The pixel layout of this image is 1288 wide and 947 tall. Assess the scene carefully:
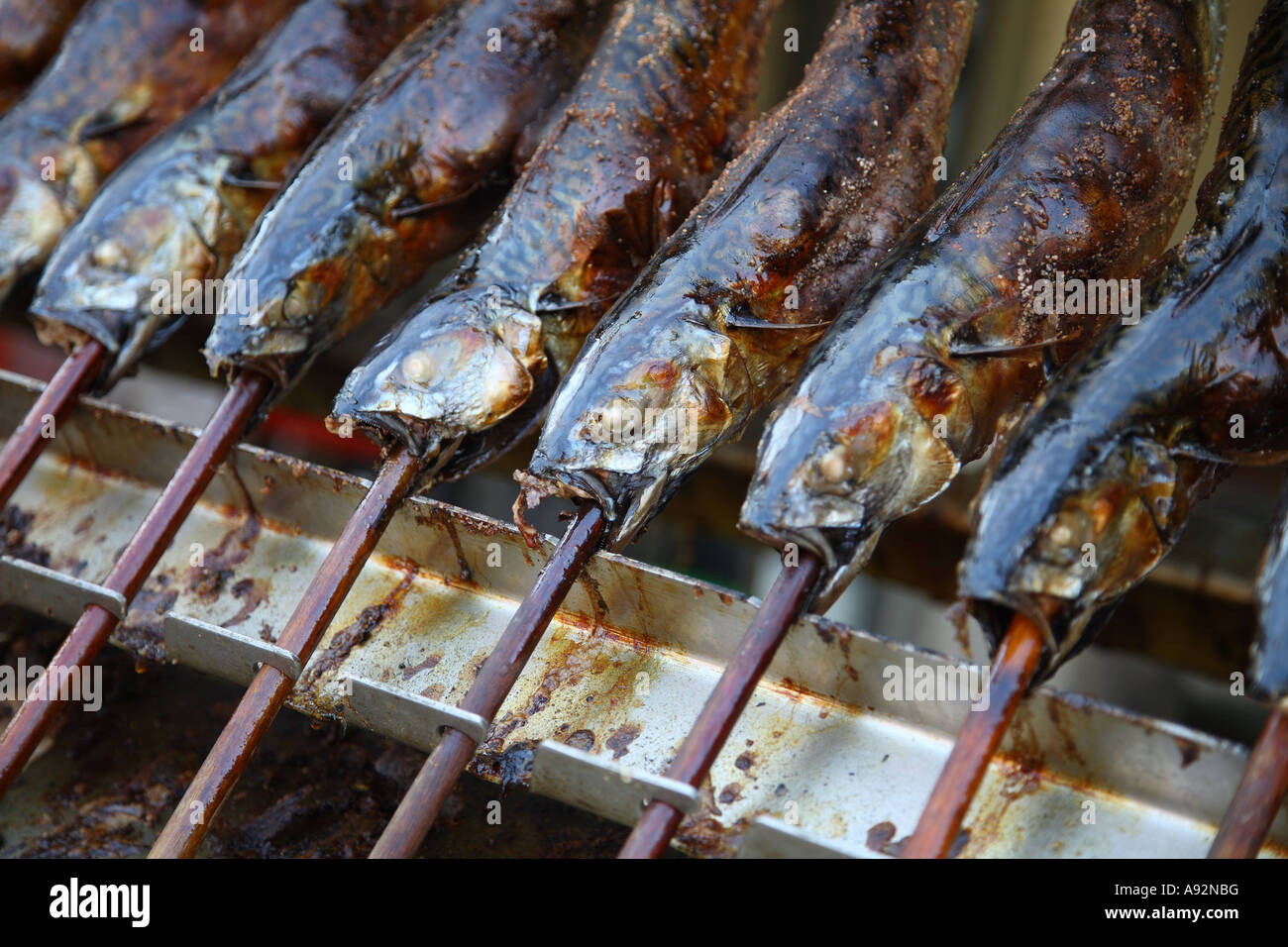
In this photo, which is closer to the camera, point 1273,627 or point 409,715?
point 1273,627

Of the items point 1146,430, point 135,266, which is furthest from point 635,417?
point 135,266

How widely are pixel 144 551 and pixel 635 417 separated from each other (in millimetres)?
1234

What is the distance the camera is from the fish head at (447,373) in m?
2.71

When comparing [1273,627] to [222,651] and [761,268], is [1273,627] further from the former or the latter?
[222,651]

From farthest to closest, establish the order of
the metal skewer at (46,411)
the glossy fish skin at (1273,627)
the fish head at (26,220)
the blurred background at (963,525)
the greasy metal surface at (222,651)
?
1. the blurred background at (963,525)
2. the fish head at (26,220)
3. the metal skewer at (46,411)
4. the greasy metal surface at (222,651)
5. the glossy fish skin at (1273,627)

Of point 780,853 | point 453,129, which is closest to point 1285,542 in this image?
point 780,853

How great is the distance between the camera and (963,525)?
15.2ft

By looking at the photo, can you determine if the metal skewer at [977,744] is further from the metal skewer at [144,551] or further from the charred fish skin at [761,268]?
the metal skewer at [144,551]

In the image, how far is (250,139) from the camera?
3.69 m

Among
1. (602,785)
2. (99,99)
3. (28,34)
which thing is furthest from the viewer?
(28,34)

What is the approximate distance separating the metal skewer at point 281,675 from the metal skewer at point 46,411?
1.03m

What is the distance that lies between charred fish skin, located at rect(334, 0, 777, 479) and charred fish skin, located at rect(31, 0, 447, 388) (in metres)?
0.67

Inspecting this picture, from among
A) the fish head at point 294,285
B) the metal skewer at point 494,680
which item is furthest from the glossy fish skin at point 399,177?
the metal skewer at point 494,680
